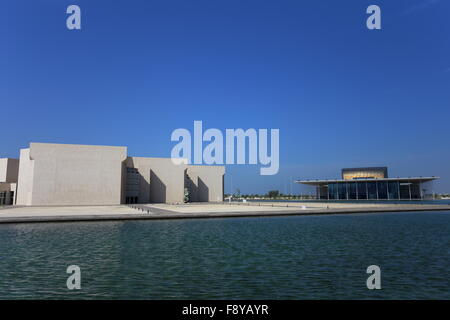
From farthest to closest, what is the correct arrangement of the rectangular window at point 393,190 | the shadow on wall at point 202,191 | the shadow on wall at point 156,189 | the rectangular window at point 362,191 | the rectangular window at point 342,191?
1. the rectangular window at point 342,191
2. the rectangular window at point 362,191
3. the rectangular window at point 393,190
4. the shadow on wall at point 202,191
5. the shadow on wall at point 156,189

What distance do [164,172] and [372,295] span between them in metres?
78.4

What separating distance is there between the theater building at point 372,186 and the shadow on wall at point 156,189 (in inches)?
3241

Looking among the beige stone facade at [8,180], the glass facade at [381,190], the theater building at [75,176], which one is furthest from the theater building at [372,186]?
the beige stone facade at [8,180]

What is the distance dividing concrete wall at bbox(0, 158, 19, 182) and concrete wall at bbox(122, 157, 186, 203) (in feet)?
83.4

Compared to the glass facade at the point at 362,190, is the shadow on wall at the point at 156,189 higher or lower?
lower

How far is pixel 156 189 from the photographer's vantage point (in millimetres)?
83688

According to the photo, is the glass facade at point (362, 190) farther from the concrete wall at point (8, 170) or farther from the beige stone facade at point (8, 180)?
the concrete wall at point (8, 170)

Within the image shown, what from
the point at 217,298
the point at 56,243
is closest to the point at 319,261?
the point at 217,298

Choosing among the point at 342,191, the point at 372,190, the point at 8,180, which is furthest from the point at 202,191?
the point at 372,190

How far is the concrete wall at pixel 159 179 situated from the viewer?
80.7 meters

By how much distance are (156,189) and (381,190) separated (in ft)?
316

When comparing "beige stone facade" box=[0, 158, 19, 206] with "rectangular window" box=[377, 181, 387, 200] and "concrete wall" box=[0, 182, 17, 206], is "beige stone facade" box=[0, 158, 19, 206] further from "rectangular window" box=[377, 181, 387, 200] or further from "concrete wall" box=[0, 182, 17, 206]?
"rectangular window" box=[377, 181, 387, 200]

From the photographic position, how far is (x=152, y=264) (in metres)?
12.3
